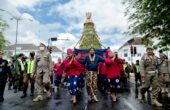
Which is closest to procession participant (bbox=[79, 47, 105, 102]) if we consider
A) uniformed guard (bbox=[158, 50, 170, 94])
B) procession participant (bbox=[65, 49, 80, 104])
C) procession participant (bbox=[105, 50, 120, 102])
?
procession participant (bbox=[65, 49, 80, 104])

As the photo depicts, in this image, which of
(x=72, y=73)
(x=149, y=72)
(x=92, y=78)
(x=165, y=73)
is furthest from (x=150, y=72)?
(x=72, y=73)

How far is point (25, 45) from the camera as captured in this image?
66938mm

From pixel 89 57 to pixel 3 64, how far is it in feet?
11.9

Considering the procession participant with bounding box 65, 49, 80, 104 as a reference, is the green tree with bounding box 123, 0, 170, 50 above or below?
above

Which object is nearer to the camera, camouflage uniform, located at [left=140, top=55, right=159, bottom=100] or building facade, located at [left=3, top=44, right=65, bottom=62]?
camouflage uniform, located at [left=140, top=55, right=159, bottom=100]

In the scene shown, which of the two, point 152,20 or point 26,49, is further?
point 26,49

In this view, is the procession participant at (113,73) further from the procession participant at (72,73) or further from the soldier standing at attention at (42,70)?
the soldier standing at attention at (42,70)

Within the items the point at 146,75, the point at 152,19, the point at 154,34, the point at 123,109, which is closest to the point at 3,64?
the point at 123,109

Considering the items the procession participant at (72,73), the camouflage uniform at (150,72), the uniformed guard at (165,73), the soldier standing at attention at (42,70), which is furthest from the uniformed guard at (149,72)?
the soldier standing at attention at (42,70)

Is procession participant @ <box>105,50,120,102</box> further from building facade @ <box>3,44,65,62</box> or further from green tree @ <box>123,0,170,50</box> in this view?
building facade @ <box>3,44,65,62</box>

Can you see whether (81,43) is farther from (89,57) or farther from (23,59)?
(89,57)

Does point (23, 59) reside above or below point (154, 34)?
below

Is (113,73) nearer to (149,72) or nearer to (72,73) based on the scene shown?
(149,72)

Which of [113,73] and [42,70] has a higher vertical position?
[42,70]
